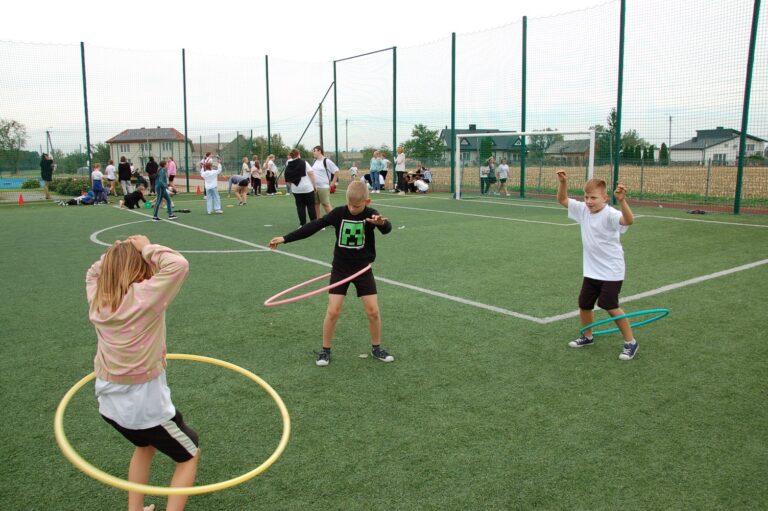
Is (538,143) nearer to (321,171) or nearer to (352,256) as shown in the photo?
(321,171)

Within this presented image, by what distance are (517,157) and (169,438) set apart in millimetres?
23267

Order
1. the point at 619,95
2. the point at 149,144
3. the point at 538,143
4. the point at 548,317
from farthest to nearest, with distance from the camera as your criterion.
→ the point at 149,144 < the point at 538,143 < the point at 619,95 < the point at 548,317

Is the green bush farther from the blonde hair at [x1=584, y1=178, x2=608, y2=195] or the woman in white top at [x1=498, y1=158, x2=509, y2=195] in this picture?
the blonde hair at [x1=584, y1=178, x2=608, y2=195]

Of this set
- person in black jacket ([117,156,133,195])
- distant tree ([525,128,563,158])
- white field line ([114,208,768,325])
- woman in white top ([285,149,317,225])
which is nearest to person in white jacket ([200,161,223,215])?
woman in white top ([285,149,317,225])

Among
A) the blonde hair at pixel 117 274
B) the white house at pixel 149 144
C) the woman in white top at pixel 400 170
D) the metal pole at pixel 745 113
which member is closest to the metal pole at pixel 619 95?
the metal pole at pixel 745 113

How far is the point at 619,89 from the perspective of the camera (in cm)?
1981

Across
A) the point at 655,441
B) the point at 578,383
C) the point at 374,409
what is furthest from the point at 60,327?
the point at 655,441

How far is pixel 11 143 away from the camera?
84.4ft

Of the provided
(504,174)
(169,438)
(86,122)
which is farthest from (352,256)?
(86,122)

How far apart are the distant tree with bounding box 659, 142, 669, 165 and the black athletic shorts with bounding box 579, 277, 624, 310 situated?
15790 mm

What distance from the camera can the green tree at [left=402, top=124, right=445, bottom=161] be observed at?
30.2 meters

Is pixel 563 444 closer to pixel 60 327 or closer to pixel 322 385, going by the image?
pixel 322 385

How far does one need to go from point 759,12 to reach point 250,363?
17.2 metres

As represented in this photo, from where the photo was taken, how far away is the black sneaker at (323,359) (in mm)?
5633
